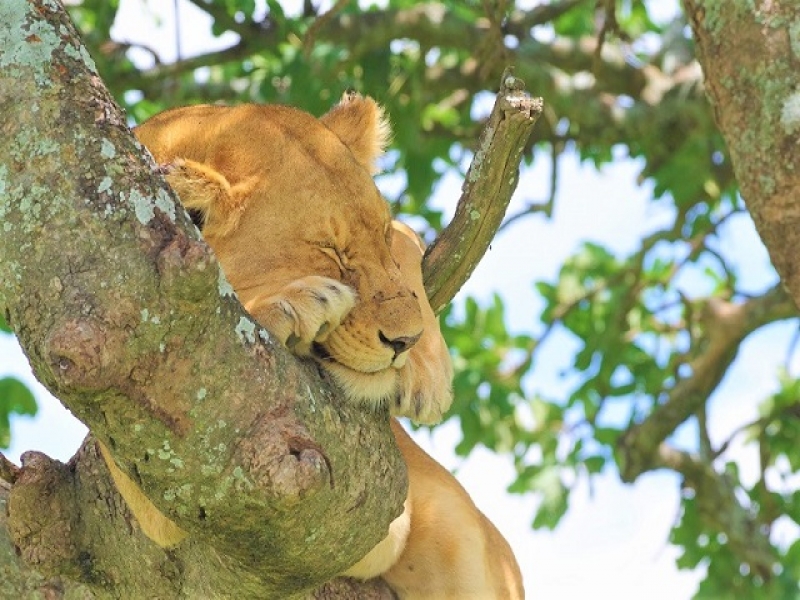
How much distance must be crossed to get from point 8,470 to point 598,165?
220 inches

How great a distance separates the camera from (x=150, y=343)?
240 cm

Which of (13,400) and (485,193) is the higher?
(485,193)

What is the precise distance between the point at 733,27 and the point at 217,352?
2.22m

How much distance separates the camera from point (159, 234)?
2.42 metres

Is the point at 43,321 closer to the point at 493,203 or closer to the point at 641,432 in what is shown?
the point at 493,203

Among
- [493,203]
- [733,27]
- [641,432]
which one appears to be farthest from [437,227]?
[493,203]

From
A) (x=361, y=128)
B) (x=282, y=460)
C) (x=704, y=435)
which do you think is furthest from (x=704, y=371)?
(x=282, y=460)

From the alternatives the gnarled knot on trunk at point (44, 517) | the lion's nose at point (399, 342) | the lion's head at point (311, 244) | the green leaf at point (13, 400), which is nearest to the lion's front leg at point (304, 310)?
the lion's head at point (311, 244)

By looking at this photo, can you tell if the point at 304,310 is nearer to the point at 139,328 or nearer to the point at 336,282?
the point at 336,282

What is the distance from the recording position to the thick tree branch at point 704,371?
6.85m

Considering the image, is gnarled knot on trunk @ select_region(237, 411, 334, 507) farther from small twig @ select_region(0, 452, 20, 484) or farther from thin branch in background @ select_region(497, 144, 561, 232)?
thin branch in background @ select_region(497, 144, 561, 232)

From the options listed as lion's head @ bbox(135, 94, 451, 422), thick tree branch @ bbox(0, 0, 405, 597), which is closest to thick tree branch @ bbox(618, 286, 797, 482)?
lion's head @ bbox(135, 94, 451, 422)

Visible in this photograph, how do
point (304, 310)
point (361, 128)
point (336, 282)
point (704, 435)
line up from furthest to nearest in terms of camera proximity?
point (704, 435) < point (361, 128) < point (336, 282) < point (304, 310)

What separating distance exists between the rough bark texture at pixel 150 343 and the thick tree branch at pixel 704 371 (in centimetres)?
450
